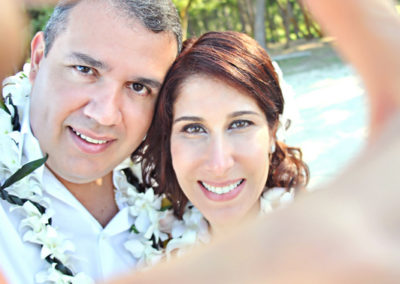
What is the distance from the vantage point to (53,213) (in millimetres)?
2260

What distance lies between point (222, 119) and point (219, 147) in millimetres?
143

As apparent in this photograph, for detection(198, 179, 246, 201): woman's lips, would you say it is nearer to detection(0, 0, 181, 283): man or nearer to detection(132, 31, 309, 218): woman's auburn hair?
detection(132, 31, 309, 218): woman's auburn hair

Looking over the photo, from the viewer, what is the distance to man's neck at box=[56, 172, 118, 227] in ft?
8.28

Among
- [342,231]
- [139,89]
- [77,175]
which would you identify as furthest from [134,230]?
[342,231]

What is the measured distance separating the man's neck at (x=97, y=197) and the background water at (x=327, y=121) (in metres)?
1.19

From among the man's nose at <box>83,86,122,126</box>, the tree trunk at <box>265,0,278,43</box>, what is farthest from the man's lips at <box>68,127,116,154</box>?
the tree trunk at <box>265,0,278,43</box>

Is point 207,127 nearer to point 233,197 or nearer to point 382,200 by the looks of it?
point 233,197

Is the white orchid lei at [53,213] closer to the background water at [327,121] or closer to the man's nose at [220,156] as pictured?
the man's nose at [220,156]

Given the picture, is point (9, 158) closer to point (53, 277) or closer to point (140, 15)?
point (53, 277)

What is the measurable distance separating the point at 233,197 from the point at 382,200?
195 centimetres

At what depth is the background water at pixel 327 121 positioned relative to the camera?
541cm

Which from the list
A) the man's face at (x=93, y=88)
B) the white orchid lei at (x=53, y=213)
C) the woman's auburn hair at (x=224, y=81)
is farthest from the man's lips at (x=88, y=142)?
the woman's auburn hair at (x=224, y=81)

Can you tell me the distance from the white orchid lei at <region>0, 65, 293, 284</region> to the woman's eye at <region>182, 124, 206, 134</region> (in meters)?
0.54

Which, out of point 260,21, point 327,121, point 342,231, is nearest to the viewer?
point 342,231
